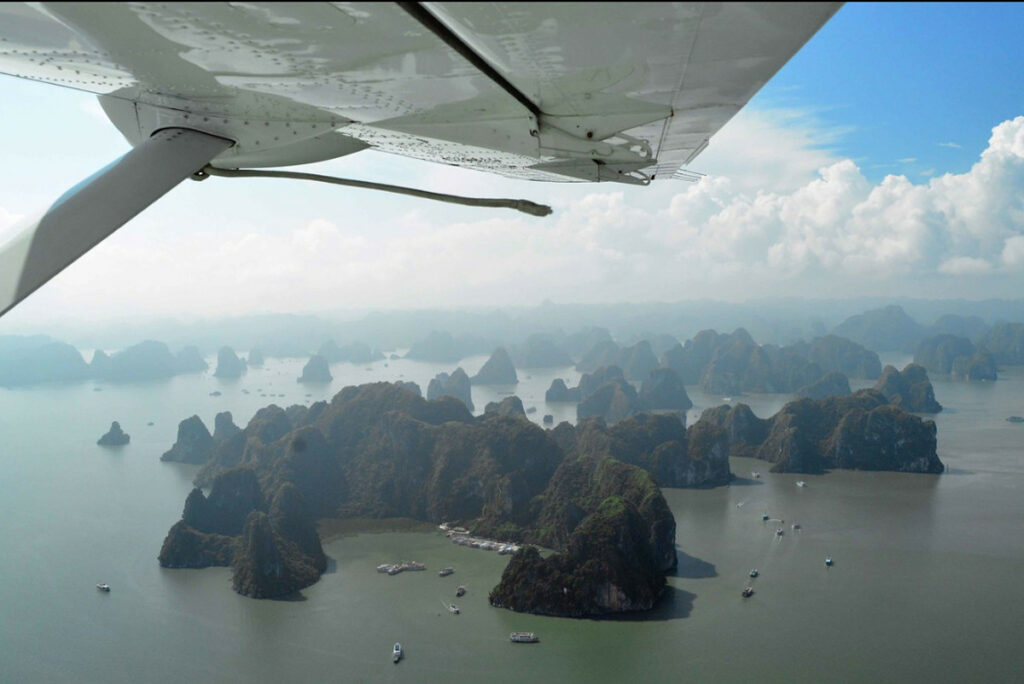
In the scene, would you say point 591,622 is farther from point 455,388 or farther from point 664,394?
point 664,394

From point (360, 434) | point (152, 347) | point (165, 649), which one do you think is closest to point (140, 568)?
point (165, 649)

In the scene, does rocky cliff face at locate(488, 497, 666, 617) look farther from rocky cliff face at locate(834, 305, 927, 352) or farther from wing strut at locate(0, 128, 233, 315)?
rocky cliff face at locate(834, 305, 927, 352)

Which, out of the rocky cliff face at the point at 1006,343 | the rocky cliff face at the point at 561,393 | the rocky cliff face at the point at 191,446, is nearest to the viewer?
the rocky cliff face at the point at 191,446

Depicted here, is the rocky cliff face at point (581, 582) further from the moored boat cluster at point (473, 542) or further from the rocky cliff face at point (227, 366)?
the rocky cliff face at point (227, 366)

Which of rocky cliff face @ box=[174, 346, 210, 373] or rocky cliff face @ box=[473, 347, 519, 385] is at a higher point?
rocky cliff face @ box=[174, 346, 210, 373]

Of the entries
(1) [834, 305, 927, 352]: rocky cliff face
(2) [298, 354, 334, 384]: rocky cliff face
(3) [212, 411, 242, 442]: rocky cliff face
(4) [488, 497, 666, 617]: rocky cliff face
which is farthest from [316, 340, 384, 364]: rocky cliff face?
(1) [834, 305, 927, 352]: rocky cliff face

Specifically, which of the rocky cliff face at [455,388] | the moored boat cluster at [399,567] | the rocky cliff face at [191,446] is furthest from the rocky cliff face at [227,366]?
the moored boat cluster at [399,567]
